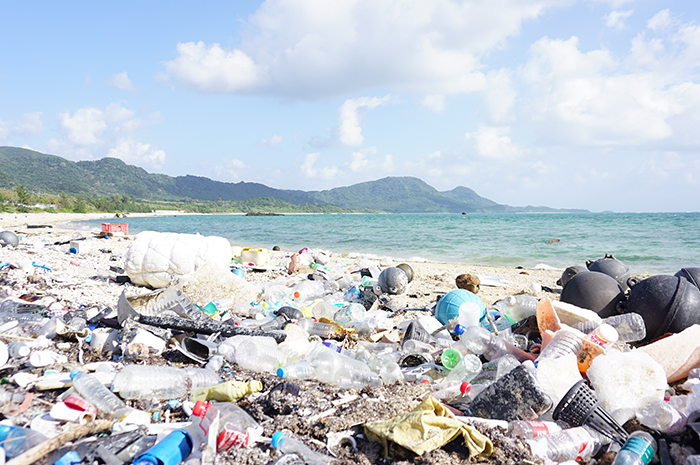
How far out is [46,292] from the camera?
16.4 feet

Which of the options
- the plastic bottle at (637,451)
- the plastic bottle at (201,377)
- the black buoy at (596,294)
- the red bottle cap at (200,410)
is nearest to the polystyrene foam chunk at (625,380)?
the plastic bottle at (637,451)

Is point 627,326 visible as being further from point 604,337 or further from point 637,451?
point 637,451

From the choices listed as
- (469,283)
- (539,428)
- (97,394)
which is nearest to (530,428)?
(539,428)

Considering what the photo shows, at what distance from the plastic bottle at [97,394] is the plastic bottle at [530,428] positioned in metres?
2.20

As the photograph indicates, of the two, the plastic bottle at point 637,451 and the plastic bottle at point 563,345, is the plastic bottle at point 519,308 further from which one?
→ the plastic bottle at point 637,451

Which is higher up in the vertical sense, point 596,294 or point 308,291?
point 596,294

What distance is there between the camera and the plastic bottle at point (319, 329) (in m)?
4.35

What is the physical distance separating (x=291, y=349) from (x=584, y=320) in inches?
106

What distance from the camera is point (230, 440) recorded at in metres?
1.90

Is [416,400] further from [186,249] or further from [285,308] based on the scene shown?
[186,249]

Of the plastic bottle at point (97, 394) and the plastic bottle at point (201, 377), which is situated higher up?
the plastic bottle at point (97, 394)

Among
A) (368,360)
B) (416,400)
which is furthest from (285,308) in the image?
(416,400)

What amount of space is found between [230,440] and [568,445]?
1.76 meters

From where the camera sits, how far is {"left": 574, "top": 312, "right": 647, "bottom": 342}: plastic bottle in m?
3.50
